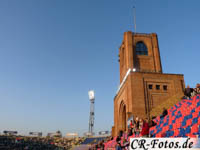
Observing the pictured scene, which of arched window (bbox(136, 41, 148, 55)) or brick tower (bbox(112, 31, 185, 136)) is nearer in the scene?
brick tower (bbox(112, 31, 185, 136))

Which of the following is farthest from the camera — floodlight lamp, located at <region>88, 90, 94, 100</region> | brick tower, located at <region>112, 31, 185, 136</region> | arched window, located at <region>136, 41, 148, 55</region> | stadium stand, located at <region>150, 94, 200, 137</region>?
floodlight lamp, located at <region>88, 90, 94, 100</region>

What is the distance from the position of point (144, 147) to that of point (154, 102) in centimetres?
1929

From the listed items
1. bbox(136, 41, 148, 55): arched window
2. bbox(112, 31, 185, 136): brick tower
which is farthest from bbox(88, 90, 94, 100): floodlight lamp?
bbox(136, 41, 148, 55): arched window

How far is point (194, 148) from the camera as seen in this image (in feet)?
20.5

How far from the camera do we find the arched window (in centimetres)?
3221

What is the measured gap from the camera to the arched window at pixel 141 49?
32.2 meters

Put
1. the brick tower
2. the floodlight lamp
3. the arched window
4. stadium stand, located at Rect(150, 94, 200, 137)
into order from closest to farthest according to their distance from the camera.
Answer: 1. stadium stand, located at Rect(150, 94, 200, 137)
2. the brick tower
3. the arched window
4. the floodlight lamp

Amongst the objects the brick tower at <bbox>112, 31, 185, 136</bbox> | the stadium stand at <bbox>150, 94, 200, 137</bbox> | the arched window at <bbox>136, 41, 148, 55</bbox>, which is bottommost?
the stadium stand at <bbox>150, 94, 200, 137</bbox>

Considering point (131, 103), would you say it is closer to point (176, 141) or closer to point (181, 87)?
point (181, 87)

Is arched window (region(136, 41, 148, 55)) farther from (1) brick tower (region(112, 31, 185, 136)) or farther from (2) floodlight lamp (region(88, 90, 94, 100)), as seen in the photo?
(2) floodlight lamp (region(88, 90, 94, 100))

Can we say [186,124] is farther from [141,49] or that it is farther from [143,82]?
[141,49]

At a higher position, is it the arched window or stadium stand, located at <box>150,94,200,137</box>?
the arched window

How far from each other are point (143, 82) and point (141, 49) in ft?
30.0

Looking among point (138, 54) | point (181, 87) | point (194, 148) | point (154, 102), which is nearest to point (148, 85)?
point (154, 102)
